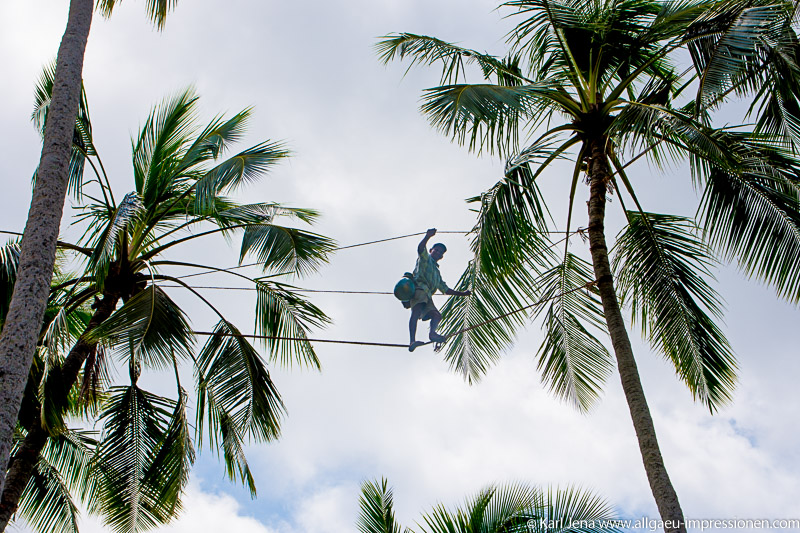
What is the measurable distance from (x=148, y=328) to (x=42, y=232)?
2635 millimetres

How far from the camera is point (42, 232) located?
265 inches

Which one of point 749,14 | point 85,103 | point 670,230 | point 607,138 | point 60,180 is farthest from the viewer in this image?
point 85,103

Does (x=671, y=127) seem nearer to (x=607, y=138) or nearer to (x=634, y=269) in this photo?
(x=607, y=138)

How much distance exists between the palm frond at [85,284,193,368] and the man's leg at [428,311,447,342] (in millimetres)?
2756

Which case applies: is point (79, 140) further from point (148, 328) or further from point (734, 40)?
point (734, 40)

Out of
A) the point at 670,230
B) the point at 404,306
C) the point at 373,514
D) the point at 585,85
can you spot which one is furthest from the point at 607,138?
the point at 373,514

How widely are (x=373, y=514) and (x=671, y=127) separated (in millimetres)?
5160

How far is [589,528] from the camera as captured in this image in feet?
25.3

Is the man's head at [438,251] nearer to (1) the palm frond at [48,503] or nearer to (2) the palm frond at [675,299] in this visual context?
(2) the palm frond at [675,299]

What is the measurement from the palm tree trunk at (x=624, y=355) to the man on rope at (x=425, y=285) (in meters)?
1.54

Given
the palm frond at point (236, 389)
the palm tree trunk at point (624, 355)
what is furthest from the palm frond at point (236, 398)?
the palm tree trunk at point (624, 355)

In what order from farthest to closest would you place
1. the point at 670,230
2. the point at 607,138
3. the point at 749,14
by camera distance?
the point at 670,230, the point at 607,138, the point at 749,14

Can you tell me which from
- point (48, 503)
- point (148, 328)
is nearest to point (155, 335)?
point (148, 328)

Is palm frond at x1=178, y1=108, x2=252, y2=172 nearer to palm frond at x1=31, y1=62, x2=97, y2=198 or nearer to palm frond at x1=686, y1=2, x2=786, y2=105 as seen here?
palm frond at x1=31, y1=62, x2=97, y2=198
